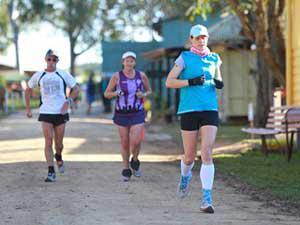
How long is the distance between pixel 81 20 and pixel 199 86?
176 feet

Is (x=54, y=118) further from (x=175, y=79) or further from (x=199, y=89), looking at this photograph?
(x=199, y=89)

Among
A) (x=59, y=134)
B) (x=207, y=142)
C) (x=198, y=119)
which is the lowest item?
(x=59, y=134)

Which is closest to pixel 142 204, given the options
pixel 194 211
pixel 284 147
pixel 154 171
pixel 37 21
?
pixel 194 211

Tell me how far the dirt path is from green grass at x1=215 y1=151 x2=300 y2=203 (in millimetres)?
525

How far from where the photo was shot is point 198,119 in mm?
8344

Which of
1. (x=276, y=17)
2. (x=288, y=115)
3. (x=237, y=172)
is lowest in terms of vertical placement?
(x=237, y=172)

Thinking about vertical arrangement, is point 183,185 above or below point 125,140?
below

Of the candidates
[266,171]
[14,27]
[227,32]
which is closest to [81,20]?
[14,27]

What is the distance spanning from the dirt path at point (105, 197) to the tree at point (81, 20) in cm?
4597

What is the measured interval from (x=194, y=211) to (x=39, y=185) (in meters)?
2.89

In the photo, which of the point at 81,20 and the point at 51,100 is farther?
the point at 81,20

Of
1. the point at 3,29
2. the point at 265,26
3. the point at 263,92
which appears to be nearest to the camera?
the point at 265,26

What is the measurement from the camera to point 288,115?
42.2 ft

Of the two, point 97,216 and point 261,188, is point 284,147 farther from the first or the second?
point 97,216
